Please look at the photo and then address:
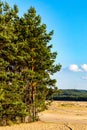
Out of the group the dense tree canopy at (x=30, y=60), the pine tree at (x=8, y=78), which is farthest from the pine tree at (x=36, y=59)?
the pine tree at (x=8, y=78)

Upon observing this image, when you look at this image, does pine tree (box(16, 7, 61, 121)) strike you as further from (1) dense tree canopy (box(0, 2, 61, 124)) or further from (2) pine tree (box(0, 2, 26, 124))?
(2) pine tree (box(0, 2, 26, 124))

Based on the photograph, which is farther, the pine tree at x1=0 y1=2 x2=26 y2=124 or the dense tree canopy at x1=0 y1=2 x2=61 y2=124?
the dense tree canopy at x1=0 y1=2 x2=61 y2=124

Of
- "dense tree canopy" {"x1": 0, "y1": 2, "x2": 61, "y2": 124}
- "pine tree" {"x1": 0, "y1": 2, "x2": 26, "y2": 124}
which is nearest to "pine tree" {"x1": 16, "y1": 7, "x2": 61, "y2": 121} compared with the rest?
"dense tree canopy" {"x1": 0, "y1": 2, "x2": 61, "y2": 124}

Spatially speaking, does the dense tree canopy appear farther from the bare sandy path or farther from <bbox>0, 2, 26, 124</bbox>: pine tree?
the bare sandy path

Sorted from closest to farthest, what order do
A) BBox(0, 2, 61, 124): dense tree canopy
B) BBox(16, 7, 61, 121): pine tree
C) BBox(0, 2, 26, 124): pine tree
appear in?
BBox(0, 2, 26, 124): pine tree < BBox(0, 2, 61, 124): dense tree canopy < BBox(16, 7, 61, 121): pine tree

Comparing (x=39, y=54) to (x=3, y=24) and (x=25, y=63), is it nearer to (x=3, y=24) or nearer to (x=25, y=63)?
(x=25, y=63)

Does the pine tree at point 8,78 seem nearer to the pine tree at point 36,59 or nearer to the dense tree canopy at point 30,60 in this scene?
the dense tree canopy at point 30,60

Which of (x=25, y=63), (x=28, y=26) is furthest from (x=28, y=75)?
(x=28, y=26)

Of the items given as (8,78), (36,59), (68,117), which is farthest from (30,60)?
(68,117)

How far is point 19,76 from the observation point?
4659 centimetres

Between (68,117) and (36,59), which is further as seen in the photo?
(68,117)

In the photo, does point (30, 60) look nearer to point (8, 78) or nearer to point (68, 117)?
point (8, 78)

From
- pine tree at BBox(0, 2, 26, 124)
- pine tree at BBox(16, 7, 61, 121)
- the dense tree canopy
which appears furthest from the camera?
pine tree at BBox(16, 7, 61, 121)

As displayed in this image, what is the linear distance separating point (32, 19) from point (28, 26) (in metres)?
1.07
